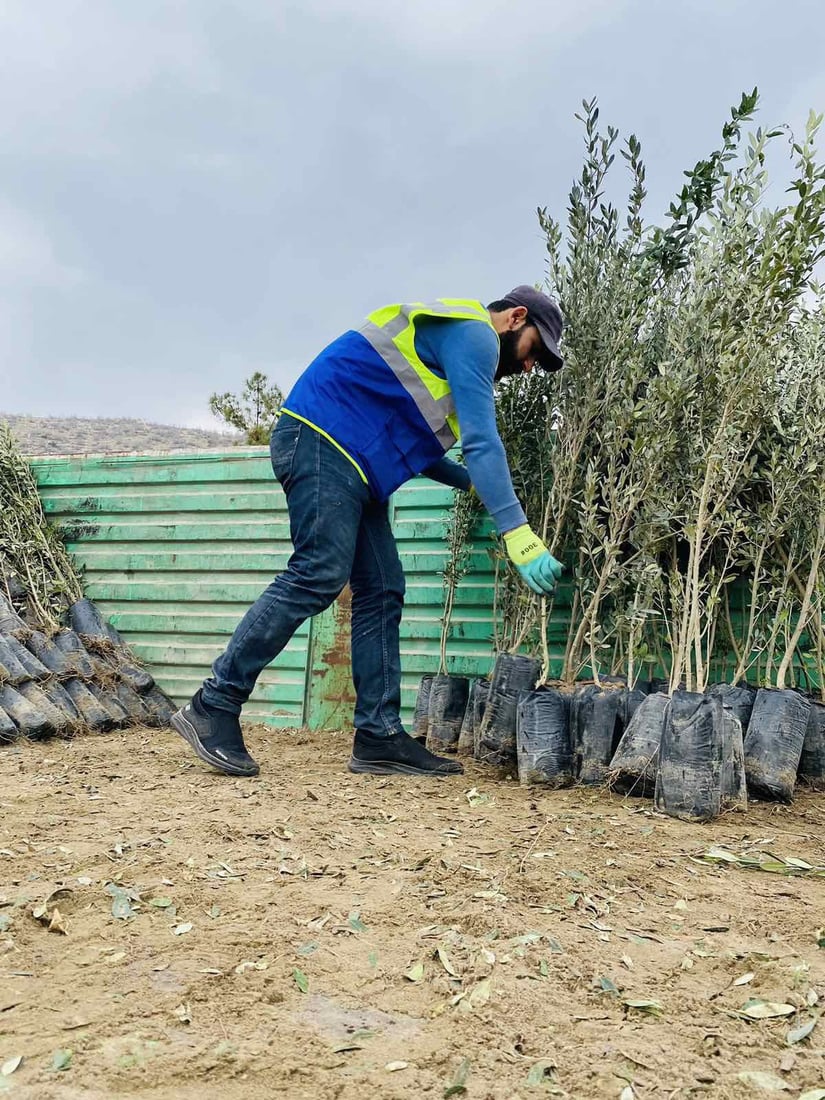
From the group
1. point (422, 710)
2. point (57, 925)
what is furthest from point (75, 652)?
point (57, 925)

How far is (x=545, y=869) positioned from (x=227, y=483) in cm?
376

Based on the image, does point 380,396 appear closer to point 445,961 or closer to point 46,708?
point 445,961

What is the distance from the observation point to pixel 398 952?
1.92 meters

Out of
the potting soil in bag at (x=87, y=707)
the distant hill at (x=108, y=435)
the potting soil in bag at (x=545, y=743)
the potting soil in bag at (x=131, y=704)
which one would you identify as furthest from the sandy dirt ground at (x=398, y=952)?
the distant hill at (x=108, y=435)

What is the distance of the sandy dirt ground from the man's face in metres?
1.73

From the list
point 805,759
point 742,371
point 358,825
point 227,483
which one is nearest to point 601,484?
point 742,371

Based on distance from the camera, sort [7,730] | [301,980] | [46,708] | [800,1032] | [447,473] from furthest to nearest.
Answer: [46,708], [7,730], [447,473], [301,980], [800,1032]

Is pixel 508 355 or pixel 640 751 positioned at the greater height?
pixel 508 355

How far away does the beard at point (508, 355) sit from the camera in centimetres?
363

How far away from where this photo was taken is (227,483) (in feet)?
18.6

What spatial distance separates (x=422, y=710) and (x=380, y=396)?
1704 millimetres

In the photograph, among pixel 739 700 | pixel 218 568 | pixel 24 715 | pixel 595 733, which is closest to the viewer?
pixel 595 733

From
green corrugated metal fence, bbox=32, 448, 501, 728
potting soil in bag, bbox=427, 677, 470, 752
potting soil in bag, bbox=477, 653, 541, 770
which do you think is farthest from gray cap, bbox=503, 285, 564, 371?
potting soil in bag, bbox=427, 677, 470, 752

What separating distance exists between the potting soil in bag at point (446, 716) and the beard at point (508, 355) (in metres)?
1.56
